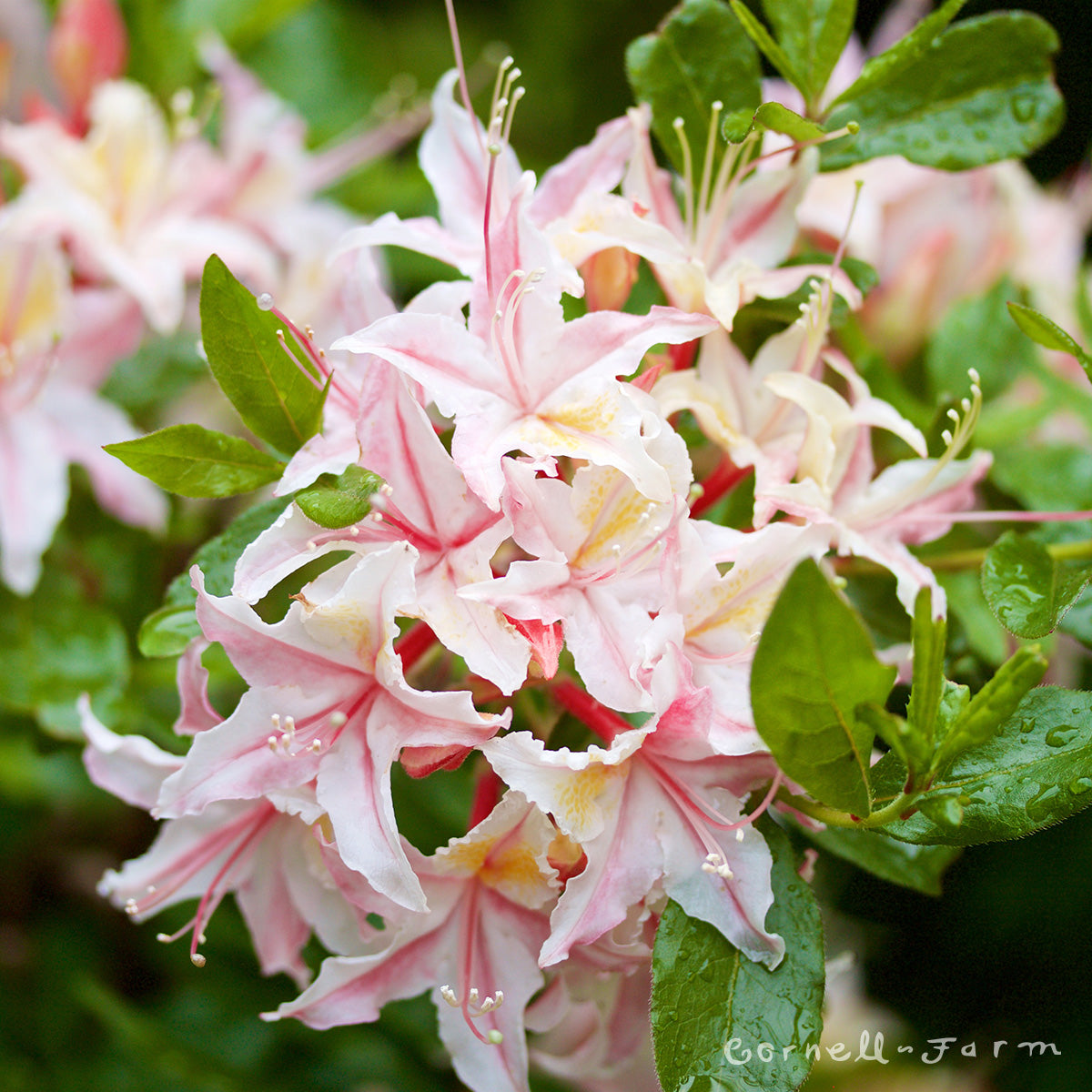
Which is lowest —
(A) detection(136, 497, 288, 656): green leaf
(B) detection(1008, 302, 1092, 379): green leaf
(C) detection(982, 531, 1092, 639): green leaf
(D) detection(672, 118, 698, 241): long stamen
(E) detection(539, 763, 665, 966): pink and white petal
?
(E) detection(539, 763, 665, 966): pink and white petal

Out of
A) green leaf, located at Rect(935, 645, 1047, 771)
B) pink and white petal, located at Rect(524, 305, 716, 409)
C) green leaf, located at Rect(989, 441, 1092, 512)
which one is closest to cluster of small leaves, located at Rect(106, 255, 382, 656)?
pink and white petal, located at Rect(524, 305, 716, 409)

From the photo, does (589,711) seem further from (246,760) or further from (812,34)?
(812,34)

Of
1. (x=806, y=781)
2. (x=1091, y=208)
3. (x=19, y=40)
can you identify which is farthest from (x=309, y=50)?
(x=806, y=781)

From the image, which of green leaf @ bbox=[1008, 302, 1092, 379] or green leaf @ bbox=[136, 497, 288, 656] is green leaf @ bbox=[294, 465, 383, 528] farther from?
green leaf @ bbox=[1008, 302, 1092, 379]

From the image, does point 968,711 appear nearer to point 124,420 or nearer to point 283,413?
point 283,413

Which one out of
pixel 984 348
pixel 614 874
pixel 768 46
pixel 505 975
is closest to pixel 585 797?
pixel 614 874

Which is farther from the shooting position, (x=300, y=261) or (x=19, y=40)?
(x=19, y=40)

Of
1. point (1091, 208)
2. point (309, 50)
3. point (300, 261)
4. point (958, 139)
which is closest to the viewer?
point (958, 139)
